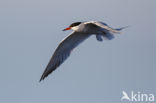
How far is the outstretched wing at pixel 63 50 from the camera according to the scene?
34.5 ft

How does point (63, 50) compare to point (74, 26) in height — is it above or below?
below

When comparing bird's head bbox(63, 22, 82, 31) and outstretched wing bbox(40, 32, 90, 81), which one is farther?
outstretched wing bbox(40, 32, 90, 81)

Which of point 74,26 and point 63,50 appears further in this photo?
point 63,50

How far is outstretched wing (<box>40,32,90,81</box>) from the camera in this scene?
1052 cm

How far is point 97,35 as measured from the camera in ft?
32.1

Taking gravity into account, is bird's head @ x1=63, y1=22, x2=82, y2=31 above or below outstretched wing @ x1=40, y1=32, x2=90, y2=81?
above

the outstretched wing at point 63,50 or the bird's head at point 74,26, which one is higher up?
the bird's head at point 74,26

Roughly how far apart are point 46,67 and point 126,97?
2.39m

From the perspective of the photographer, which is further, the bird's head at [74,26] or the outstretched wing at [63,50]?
the outstretched wing at [63,50]

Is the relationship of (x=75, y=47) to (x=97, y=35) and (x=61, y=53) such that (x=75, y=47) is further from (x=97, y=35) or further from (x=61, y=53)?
(x=97, y=35)

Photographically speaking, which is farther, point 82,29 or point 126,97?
point 126,97

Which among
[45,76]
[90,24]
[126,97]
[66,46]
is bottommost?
[126,97]

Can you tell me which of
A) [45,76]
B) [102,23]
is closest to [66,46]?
[45,76]

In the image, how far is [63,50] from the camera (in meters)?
10.7
